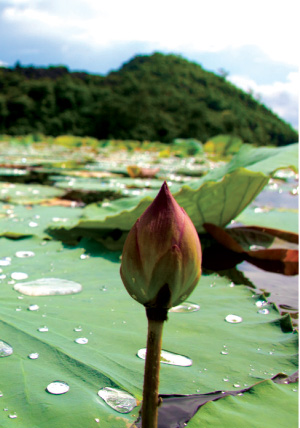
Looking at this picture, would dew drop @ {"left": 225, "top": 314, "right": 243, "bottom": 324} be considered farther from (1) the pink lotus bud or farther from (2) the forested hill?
Result: (2) the forested hill

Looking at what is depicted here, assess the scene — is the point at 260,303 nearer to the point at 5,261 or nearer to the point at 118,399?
the point at 118,399

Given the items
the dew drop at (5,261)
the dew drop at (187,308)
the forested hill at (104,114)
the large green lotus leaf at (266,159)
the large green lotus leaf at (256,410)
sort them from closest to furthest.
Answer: the large green lotus leaf at (256,410) < the dew drop at (187,308) < the dew drop at (5,261) < the large green lotus leaf at (266,159) < the forested hill at (104,114)

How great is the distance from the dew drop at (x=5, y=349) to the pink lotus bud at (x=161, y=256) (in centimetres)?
23

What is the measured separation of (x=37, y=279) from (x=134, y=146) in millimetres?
9181

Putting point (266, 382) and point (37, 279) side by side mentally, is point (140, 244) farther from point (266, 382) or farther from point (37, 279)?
point (37, 279)

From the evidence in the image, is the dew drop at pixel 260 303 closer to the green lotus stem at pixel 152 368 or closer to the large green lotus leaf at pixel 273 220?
the green lotus stem at pixel 152 368

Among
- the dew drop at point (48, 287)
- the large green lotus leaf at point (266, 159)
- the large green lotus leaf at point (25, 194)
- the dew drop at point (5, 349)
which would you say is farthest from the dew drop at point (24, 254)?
the large green lotus leaf at point (25, 194)

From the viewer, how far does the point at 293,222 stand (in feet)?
3.68

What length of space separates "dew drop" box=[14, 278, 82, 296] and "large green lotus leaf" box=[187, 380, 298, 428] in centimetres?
31

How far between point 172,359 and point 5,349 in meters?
0.17

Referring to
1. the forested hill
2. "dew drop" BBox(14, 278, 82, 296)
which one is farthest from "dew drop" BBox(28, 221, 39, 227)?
the forested hill

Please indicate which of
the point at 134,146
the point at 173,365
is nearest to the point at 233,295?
the point at 173,365

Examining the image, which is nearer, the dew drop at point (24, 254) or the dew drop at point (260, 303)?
the dew drop at point (260, 303)

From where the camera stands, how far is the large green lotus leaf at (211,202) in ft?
2.58
